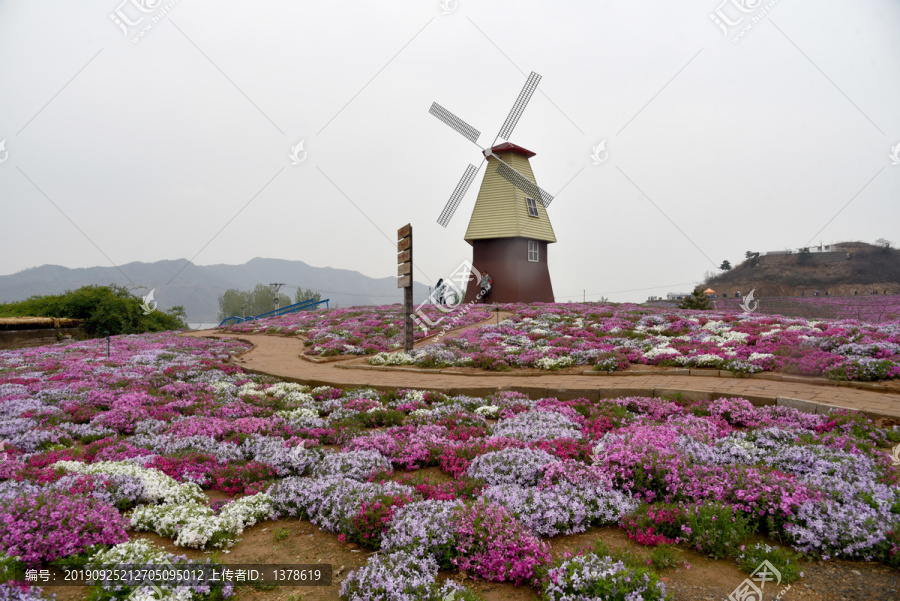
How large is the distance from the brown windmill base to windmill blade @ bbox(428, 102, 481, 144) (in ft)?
30.2

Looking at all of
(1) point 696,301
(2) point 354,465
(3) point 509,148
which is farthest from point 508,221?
(2) point 354,465

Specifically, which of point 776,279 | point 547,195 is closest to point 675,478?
point 547,195

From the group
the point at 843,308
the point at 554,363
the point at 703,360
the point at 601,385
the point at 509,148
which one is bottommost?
the point at 601,385

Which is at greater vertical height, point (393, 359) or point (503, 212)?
point (503, 212)

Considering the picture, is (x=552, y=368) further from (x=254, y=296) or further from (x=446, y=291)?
(x=254, y=296)

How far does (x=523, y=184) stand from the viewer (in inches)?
1687

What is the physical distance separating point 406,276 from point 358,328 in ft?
31.2

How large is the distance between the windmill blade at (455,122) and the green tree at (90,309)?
32.8 meters

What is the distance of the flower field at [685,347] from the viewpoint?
11906 mm

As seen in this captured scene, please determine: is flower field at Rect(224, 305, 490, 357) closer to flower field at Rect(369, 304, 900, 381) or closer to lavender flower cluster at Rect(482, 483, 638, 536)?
flower field at Rect(369, 304, 900, 381)

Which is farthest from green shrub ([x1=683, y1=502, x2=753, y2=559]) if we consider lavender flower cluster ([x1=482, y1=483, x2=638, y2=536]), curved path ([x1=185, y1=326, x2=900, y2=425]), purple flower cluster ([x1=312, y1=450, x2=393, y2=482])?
curved path ([x1=185, y1=326, x2=900, y2=425])

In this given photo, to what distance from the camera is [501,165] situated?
141 feet

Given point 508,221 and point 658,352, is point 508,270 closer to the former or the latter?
point 508,221

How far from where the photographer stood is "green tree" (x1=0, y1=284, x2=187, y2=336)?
40.4m
